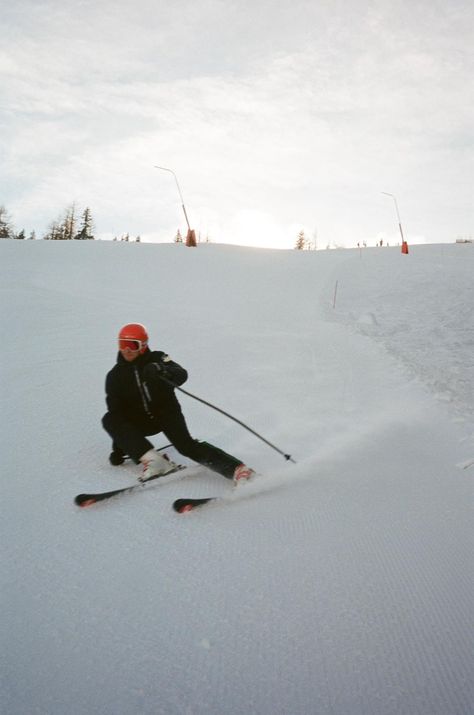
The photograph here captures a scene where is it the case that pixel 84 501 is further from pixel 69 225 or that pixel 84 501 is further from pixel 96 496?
pixel 69 225

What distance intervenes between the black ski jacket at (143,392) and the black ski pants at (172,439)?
0.03 m

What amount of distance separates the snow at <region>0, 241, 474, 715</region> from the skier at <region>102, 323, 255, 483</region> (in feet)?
0.64

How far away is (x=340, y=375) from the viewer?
24.6 ft

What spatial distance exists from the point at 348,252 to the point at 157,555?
22958 millimetres

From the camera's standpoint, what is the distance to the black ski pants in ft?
12.6

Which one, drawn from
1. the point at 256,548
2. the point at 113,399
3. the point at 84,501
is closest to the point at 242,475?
the point at 256,548

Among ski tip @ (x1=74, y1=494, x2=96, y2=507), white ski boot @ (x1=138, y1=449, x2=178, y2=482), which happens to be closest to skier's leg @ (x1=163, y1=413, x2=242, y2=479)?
white ski boot @ (x1=138, y1=449, x2=178, y2=482)

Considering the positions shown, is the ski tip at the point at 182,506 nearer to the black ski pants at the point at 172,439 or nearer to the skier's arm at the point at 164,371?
the black ski pants at the point at 172,439

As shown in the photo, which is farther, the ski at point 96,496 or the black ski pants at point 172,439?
the black ski pants at point 172,439

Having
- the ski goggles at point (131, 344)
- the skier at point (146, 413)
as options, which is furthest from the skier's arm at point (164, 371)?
the ski goggles at point (131, 344)

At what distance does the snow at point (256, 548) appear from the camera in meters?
1.90

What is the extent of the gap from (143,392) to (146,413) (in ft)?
0.78

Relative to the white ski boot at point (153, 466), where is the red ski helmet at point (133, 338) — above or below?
above

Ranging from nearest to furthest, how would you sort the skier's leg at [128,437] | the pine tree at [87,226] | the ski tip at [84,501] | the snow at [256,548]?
the snow at [256,548] < the ski tip at [84,501] < the skier's leg at [128,437] < the pine tree at [87,226]
